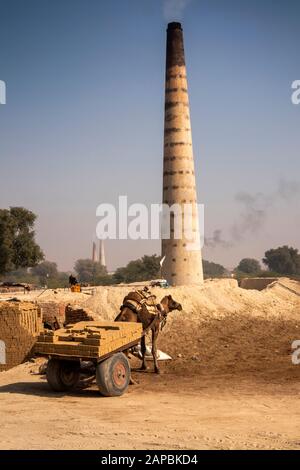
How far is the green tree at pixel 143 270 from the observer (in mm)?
82438

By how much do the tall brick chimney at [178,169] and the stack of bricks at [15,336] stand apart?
860 inches

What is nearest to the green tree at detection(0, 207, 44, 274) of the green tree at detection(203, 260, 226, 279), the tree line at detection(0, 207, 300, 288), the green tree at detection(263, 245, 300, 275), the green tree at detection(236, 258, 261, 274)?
the tree line at detection(0, 207, 300, 288)

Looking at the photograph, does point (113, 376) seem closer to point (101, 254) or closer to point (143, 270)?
point (143, 270)

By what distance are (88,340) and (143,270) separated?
73.0m

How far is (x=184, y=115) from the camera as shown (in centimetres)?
3691

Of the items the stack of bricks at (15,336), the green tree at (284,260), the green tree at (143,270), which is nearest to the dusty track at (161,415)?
the stack of bricks at (15,336)

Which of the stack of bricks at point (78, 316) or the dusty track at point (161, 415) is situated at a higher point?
the stack of bricks at point (78, 316)

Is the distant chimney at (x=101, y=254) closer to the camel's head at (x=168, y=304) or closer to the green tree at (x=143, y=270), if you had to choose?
the green tree at (x=143, y=270)

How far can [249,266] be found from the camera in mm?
174625

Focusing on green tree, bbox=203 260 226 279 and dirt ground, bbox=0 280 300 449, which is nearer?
dirt ground, bbox=0 280 300 449

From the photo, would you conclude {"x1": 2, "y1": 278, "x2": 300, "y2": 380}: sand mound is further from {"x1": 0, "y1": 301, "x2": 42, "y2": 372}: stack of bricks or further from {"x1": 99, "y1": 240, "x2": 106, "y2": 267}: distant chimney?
{"x1": 99, "y1": 240, "x2": 106, "y2": 267}: distant chimney

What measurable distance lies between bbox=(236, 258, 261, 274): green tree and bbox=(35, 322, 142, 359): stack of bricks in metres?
162

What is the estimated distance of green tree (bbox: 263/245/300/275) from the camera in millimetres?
127475
